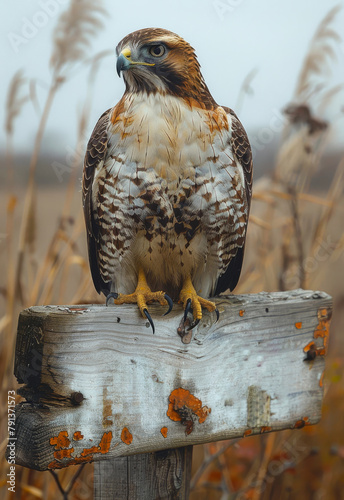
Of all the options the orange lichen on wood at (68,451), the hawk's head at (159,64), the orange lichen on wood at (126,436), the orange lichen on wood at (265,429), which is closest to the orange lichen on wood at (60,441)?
the orange lichen on wood at (68,451)

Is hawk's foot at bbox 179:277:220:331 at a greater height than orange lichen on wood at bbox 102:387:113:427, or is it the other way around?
hawk's foot at bbox 179:277:220:331

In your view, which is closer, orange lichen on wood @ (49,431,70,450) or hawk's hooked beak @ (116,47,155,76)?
orange lichen on wood @ (49,431,70,450)

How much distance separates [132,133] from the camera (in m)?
1.43

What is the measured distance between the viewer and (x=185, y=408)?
1258 millimetres

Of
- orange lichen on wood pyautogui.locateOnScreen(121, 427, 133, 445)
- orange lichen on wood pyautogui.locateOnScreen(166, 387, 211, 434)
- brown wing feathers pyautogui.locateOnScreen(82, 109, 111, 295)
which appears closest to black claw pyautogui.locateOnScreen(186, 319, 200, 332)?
orange lichen on wood pyautogui.locateOnScreen(166, 387, 211, 434)

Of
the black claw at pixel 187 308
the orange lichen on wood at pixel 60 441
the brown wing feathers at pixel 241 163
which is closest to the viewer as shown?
the orange lichen on wood at pixel 60 441

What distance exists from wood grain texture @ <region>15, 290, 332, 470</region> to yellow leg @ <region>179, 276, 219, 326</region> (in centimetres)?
2

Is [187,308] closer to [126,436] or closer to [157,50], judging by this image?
[126,436]

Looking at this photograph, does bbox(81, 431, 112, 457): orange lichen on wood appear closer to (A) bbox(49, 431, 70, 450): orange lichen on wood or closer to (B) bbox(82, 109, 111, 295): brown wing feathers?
(A) bbox(49, 431, 70, 450): orange lichen on wood

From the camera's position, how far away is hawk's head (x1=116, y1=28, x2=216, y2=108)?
4.53 ft

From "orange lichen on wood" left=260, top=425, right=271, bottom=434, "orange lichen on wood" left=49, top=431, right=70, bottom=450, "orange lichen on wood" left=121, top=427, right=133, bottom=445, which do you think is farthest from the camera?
"orange lichen on wood" left=260, top=425, right=271, bottom=434

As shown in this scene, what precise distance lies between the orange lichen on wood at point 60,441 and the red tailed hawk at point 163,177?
36 centimetres

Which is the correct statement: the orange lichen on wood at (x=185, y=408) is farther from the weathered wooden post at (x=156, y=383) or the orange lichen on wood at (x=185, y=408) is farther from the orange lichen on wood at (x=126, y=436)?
the orange lichen on wood at (x=126, y=436)

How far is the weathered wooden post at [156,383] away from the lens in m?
1.02
